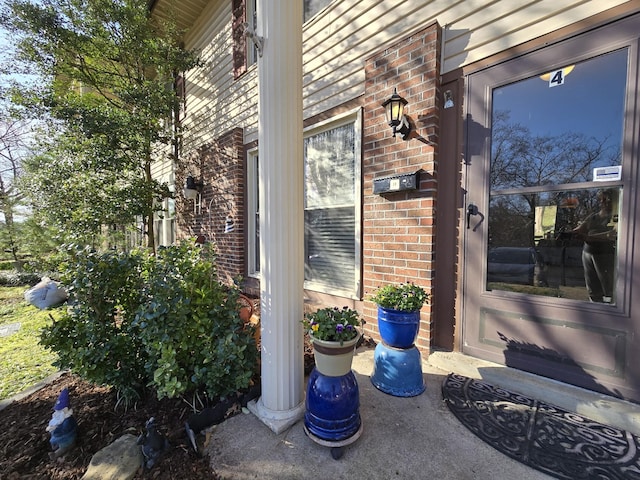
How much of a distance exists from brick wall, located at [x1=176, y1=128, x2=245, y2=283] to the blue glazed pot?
10.1 feet

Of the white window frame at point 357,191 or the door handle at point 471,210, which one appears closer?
the door handle at point 471,210

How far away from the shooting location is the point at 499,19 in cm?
209

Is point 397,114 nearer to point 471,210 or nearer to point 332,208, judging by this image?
point 471,210

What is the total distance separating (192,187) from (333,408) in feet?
16.3

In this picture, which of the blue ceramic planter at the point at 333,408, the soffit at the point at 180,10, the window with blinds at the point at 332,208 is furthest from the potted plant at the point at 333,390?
the soffit at the point at 180,10

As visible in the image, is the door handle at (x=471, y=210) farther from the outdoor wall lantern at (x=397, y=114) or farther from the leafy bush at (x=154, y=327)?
the leafy bush at (x=154, y=327)

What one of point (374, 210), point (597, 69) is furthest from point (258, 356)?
point (597, 69)

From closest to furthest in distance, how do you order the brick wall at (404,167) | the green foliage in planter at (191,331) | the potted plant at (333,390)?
the potted plant at (333,390)
the green foliage in planter at (191,331)
the brick wall at (404,167)

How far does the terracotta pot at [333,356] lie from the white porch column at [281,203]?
0.25m

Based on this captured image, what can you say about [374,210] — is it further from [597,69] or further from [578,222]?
[597,69]

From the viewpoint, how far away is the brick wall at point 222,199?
4590 mm

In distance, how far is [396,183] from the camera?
8.29 feet

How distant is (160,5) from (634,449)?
8.14m

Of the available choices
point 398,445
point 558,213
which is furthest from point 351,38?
point 398,445
